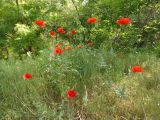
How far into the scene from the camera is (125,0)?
6.72 metres

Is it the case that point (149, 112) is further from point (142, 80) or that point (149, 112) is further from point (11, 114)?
point (11, 114)

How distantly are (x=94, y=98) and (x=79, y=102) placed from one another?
21 cm

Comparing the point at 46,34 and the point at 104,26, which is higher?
the point at 104,26

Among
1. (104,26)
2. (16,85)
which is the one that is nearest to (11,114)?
(16,85)

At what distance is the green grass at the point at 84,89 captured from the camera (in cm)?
375

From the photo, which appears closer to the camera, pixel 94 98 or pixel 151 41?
pixel 94 98

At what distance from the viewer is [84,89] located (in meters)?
4.32

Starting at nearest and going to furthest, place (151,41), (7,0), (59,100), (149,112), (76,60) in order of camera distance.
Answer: (149,112) < (59,100) < (76,60) < (151,41) < (7,0)

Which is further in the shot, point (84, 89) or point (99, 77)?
point (99, 77)

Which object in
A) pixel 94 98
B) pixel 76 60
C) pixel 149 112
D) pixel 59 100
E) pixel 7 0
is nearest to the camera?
pixel 149 112

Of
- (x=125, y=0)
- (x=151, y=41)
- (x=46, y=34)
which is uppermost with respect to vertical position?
(x=125, y=0)

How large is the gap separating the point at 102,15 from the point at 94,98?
3651 mm

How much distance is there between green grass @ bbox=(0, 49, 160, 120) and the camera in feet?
12.3

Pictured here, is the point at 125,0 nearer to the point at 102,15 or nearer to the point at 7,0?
the point at 102,15
